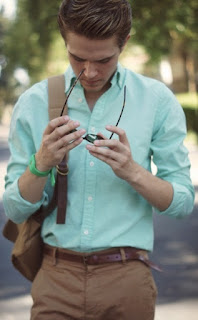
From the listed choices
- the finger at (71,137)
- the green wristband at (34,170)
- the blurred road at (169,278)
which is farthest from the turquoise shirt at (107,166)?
the blurred road at (169,278)

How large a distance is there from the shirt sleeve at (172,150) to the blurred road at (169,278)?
8.86 ft

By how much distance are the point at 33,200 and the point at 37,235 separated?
0.81 feet

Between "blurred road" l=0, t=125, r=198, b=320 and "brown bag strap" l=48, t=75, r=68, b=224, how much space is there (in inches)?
111

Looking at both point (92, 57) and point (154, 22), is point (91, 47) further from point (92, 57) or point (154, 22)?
point (154, 22)

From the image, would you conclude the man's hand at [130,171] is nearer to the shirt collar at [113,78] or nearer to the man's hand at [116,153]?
the man's hand at [116,153]

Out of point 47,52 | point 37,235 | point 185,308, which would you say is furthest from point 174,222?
point 47,52

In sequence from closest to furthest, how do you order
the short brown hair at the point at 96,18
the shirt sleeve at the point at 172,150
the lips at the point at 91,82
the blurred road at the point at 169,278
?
the short brown hair at the point at 96,18, the lips at the point at 91,82, the shirt sleeve at the point at 172,150, the blurred road at the point at 169,278

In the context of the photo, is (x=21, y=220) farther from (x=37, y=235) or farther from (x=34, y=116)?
(x=34, y=116)

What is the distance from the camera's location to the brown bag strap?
9.23ft

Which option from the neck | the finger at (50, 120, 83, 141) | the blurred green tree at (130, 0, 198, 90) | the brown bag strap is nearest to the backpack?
the brown bag strap

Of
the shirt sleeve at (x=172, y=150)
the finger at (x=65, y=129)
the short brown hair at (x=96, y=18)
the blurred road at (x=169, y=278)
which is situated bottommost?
the blurred road at (x=169, y=278)

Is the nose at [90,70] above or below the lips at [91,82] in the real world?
above

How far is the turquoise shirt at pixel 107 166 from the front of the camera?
282cm

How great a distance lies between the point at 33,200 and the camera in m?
2.78
